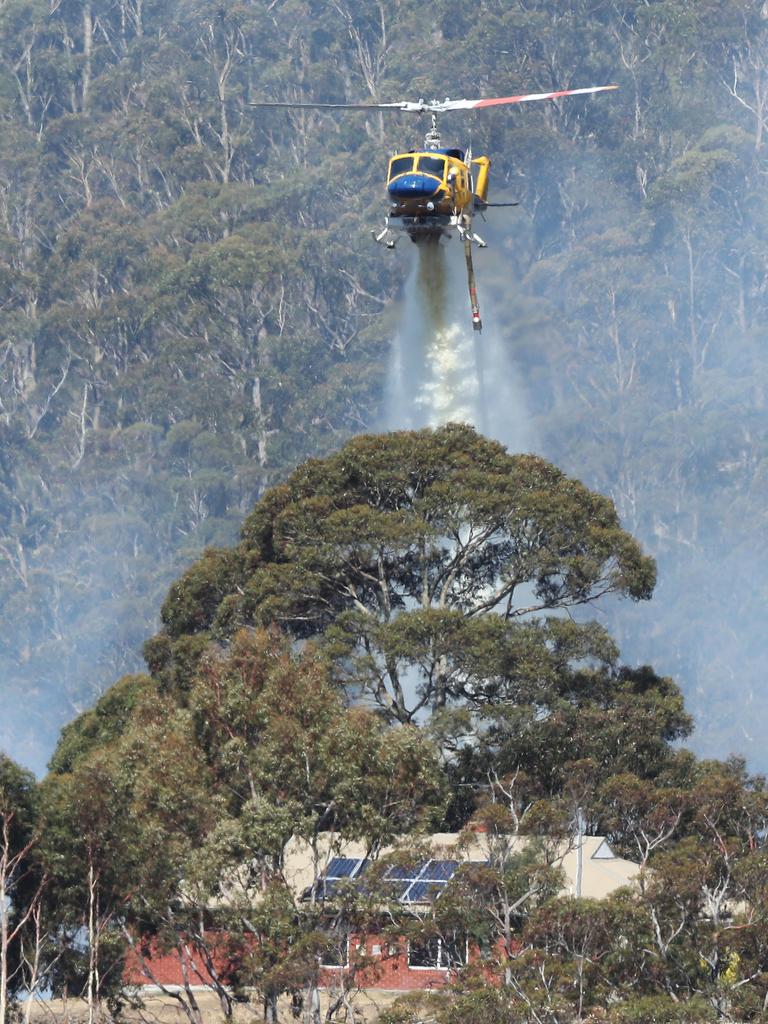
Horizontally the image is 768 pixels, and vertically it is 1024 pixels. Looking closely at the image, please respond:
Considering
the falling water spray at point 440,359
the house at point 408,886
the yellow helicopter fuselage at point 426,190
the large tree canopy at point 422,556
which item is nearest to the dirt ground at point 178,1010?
the house at point 408,886

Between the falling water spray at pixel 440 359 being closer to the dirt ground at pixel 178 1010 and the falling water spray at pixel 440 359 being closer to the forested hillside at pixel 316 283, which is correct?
the dirt ground at pixel 178 1010

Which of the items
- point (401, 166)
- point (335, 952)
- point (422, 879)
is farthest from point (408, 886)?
point (401, 166)

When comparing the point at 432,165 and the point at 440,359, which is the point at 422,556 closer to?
the point at 432,165

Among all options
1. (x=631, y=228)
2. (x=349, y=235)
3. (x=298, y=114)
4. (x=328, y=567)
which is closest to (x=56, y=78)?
(x=298, y=114)

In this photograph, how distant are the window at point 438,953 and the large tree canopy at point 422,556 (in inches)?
450

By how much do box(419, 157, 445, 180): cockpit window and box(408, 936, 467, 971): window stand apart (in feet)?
73.5

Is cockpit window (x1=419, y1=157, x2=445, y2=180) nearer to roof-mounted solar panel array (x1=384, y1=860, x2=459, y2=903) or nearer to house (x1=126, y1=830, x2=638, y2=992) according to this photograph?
house (x1=126, y1=830, x2=638, y2=992)

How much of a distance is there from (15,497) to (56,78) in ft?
118

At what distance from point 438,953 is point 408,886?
2243 millimetres

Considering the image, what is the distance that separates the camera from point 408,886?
1695 inches

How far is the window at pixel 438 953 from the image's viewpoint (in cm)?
4256

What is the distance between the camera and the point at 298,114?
546ft

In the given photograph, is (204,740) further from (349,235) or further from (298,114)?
(298,114)

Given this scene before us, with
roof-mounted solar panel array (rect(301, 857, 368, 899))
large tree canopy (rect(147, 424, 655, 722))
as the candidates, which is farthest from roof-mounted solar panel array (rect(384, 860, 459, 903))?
large tree canopy (rect(147, 424, 655, 722))
